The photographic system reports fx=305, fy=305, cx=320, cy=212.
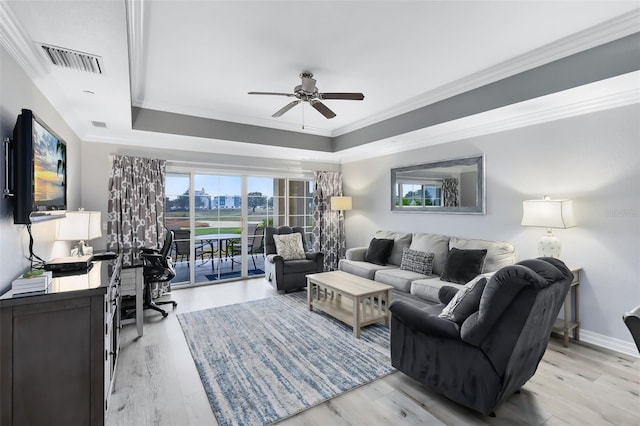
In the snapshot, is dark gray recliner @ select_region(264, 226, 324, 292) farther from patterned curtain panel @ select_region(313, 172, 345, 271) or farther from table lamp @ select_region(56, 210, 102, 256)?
table lamp @ select_region(56, 210, 102, 256)

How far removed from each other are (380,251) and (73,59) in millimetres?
4150

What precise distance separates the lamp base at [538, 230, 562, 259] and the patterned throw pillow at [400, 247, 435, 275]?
1.27m

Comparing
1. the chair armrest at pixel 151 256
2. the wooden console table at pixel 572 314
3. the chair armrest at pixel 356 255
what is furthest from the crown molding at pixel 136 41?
the wooden console table at pixel 572 314

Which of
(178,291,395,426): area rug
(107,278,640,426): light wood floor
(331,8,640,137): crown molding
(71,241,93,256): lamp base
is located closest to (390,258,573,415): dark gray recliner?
(107,278,640,426): light wood floor

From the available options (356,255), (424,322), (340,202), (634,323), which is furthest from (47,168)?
(340,202)

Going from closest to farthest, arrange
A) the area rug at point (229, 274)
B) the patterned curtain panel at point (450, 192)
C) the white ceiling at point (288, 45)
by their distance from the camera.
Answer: the white ceiling at point (288, 45) → the patterned curtain panel at point (450, 192) → the area rug at point (229, 274)

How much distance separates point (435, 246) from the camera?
14.0 feet

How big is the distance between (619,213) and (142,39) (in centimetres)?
457

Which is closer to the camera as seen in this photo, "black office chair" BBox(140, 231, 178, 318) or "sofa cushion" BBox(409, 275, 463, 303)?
"sofa cushion" BBox(409, 275, 463, 303)

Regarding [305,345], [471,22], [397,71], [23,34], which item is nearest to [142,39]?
[23,34]

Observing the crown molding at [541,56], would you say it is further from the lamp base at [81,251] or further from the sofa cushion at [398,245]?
the lamp base at [81,251]

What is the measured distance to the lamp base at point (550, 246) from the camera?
3135 mm

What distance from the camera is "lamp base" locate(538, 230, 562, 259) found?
10.3 ft

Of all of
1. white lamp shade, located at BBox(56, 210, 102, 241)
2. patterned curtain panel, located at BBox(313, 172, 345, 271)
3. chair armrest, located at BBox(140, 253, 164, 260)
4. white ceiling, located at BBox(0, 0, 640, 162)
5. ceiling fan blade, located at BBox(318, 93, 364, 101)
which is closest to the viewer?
white ceiling, located at BBox(0, 0, 640, 162)
